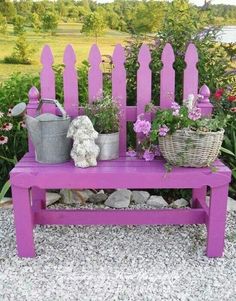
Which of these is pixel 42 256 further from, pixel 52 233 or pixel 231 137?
pixel 231 137

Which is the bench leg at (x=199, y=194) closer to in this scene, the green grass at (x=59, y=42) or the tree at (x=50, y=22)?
the green grass at (x=59, y=42)

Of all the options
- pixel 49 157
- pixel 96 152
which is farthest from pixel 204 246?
pixel 49 157

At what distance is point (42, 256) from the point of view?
110 inches

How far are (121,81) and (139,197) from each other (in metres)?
1.04

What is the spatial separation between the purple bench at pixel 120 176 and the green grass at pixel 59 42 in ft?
8.85

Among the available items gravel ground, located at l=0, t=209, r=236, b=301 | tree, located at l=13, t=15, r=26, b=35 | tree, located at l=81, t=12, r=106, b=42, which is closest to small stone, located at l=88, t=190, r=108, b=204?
gravel ground, located at l=0, t=209, r=236, b=301

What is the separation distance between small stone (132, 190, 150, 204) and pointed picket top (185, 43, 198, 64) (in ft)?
3.81

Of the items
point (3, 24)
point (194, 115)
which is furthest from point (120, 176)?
point (3, 24)

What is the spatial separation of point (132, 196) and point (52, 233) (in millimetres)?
804

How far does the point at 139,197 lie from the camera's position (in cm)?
366

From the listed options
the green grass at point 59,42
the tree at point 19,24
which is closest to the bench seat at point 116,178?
the green grass at point 59,42

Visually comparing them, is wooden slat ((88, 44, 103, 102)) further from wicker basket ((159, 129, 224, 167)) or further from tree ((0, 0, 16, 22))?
tree ((0, 0, 16, 22))

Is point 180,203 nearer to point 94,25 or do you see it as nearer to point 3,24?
point 94,25

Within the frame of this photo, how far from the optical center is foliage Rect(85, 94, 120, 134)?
2818mm
